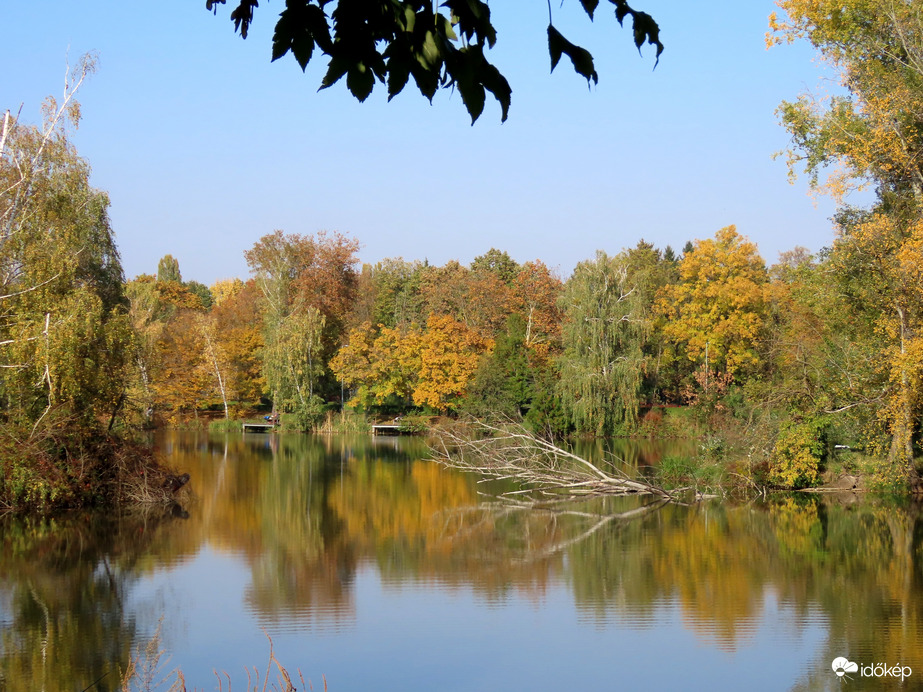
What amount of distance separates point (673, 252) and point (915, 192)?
4693 cm

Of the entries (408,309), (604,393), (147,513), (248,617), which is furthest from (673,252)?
(248,617)

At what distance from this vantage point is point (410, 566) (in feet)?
41.0

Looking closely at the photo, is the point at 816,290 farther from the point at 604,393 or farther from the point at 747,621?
the point at 604,393

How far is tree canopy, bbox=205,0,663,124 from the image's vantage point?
2.37 metres

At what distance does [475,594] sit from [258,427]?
30.9 meters

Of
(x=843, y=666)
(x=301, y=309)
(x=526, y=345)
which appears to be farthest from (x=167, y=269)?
(x=843, y=666)

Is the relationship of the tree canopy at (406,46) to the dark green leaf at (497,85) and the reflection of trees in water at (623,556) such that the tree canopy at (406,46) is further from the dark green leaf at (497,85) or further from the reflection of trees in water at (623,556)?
the reflection of trees in water at (623,556)

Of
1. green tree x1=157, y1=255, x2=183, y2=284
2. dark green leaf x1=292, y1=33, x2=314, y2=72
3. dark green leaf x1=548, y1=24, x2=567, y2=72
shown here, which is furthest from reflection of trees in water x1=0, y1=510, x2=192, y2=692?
green tree x1=157, y1=255, x2=183, y2=284

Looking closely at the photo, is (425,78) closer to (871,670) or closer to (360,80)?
(360,80)

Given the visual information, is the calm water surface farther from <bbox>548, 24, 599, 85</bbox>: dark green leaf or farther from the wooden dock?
the wooden dock

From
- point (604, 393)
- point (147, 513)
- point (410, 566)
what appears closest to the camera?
point (410, 566)

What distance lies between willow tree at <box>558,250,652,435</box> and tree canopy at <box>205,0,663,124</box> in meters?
29.3

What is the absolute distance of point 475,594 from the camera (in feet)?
35.9

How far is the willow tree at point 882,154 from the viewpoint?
15.6 meters
